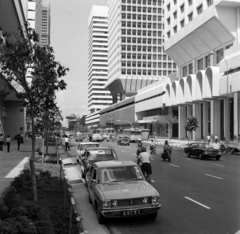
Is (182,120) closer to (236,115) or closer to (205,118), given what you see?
(205,118)

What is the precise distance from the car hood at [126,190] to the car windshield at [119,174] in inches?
10.6

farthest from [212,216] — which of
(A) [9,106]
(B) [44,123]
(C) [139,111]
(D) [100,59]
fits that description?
(D) [100,59]

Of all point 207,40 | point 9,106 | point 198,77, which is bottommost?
point 9,106

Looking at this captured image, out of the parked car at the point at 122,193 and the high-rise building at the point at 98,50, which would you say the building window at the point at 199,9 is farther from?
the high-rise building at the point at 98,50

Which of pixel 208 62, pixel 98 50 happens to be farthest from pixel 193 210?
pixel 98 50

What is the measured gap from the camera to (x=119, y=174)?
353 inches

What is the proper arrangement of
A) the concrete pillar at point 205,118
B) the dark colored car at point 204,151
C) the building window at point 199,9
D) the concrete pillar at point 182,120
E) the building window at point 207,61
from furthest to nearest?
the concrete pillar at point 182,120
the concrete pillar at point 205,118
the building window at point 199,9
the building window at point 207,61
the dark colored car at point 204,151

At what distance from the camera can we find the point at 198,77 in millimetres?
53375

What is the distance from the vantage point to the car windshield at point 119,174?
882 centimetres

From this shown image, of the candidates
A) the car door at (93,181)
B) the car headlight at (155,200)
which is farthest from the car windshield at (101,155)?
the car headlight at (155,200)

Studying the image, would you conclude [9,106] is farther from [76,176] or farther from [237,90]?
[76,176]

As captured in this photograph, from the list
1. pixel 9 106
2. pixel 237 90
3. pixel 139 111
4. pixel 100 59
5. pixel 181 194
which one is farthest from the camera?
pixel 100 59

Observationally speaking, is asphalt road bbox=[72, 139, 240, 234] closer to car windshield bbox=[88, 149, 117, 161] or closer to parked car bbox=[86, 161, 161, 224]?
parked car bbox=[86, 161, 161, 224]

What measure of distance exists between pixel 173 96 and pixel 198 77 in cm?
1356
